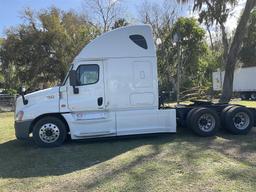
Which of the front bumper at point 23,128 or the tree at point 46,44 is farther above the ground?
the tree at point 46,44

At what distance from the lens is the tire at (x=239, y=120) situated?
1221 centimetres

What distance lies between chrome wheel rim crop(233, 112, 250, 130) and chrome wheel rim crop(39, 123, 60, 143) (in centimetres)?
516

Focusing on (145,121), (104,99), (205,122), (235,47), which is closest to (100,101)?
(104,99)

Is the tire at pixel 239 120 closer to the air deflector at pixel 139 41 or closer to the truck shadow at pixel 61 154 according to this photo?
the truck shadow at pixel 61 154

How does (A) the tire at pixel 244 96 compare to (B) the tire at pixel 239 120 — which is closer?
(B) the tire at pixel 239 120

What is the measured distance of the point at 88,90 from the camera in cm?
1124

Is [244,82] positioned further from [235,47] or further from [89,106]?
[89,106]

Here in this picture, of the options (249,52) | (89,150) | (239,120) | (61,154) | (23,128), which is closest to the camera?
(61,154)

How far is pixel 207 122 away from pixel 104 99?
10.1 feet

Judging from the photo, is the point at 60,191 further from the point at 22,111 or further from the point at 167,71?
the point at 167,71


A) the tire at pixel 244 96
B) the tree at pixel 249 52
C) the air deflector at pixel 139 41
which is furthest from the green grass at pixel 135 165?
the tree at pixel 249 52

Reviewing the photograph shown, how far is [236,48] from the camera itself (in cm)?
1781

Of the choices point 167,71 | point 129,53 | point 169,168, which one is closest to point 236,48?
point 129,53

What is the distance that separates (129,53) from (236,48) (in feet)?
25.8
